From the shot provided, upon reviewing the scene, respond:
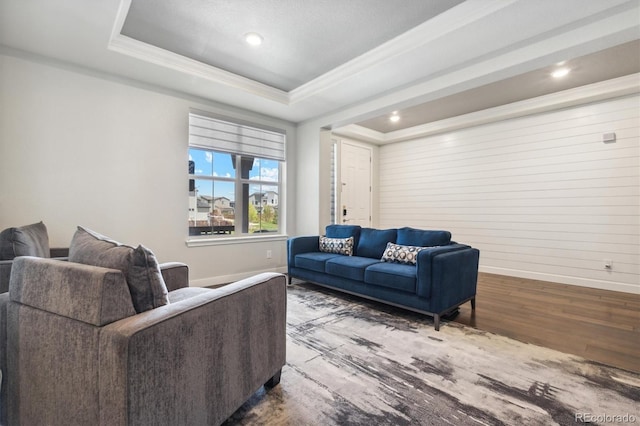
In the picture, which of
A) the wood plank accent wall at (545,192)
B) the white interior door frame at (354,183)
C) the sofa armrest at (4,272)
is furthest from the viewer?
the white interior door frame at (354,183)

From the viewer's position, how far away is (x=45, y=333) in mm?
1155

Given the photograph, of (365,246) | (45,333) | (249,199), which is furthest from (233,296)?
(249,199)

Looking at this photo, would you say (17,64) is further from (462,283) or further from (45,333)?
(462,283)

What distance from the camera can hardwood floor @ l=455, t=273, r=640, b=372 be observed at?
7.47 ft

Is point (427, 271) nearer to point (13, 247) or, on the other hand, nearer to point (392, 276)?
point (392, 276)

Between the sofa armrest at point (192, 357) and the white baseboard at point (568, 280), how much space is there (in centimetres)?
447

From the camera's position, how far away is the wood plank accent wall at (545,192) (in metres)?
3.79

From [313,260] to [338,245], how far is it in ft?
1.41

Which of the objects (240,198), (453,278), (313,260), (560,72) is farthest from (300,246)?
(560,72)

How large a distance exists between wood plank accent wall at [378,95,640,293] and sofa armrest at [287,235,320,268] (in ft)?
8.86

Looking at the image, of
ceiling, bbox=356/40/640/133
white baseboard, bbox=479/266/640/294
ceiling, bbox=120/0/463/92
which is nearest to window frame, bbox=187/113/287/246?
ceiling, bbox=120/0/463/92

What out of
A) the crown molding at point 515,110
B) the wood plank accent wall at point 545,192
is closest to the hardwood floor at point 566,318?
the wood plank accent wall at point 545,192

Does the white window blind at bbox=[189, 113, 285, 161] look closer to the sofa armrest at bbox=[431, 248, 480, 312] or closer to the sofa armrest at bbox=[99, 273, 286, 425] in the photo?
the sofa armrest at bbox=[99, 273, 286, 425]

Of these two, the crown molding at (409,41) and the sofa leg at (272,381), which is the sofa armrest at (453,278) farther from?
the crown molding at (409,41)
